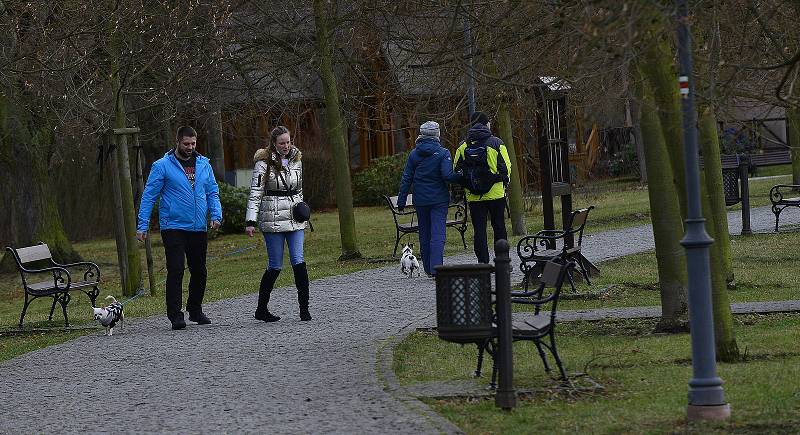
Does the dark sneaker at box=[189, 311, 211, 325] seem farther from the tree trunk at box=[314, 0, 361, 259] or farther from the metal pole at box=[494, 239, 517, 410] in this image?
the tree trunk at box=[314, 0, 361, 259]

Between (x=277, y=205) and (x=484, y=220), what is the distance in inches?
139

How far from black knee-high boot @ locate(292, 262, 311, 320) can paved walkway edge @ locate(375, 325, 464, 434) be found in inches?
58.3

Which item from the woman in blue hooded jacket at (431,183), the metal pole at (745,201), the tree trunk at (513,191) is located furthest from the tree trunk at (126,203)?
the metal pole at (745,201)

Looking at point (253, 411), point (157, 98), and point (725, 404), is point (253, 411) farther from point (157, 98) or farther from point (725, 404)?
point (157, 98)

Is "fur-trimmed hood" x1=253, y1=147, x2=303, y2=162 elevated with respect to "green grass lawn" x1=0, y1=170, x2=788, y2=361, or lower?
elevated

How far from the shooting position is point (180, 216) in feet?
46.6

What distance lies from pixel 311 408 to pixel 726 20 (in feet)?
13.8

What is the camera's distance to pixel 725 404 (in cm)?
796

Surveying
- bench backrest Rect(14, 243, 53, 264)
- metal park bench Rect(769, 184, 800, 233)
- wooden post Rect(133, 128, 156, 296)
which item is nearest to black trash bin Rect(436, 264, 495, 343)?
bench backrest Rect(14, 243, 53, 264)

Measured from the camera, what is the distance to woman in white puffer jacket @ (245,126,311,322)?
46.2 feet

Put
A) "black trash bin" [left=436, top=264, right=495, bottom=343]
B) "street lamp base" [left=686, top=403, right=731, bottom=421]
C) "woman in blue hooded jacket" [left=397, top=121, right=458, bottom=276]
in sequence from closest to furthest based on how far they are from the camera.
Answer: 1. "street lamp base" [left=686, top=403, right=731, bottom=421]
2. "black trash bin" [left=436, top=264, right=495, bottom=343]
3. "woman in blue hooded jacket" [left=397, top=121, right=458, bottom=276]

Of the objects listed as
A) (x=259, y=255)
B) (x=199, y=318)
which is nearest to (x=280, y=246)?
(x=199, y=318)

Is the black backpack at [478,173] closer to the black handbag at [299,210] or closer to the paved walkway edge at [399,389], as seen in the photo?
the black handbag at [299,210]

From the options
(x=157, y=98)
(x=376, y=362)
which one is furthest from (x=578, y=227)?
(x=157, y=98)
